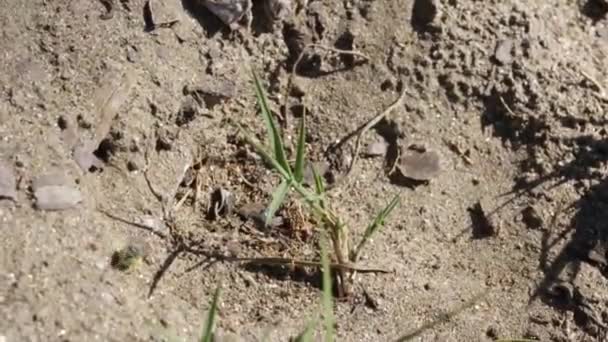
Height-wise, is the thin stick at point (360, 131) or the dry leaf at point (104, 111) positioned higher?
the thin stick at point (360, 131)

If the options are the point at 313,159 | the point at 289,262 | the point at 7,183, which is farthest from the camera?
the point at 313,159

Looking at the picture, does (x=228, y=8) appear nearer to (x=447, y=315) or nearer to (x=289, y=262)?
(x=289, y=262)

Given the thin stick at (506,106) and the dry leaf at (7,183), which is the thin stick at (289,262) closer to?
the dry leaf at (7,183)

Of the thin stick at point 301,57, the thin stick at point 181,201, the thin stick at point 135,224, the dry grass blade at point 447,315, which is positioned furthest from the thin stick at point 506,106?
the thin stick at point 135,224

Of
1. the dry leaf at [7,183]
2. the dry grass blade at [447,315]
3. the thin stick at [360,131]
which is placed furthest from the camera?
the thin stick at [360,131]

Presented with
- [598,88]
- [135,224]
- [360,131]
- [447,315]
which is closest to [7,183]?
[135,224]

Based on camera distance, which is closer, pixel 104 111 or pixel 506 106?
pixel 104 111

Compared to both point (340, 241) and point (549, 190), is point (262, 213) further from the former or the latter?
point (549, 190)

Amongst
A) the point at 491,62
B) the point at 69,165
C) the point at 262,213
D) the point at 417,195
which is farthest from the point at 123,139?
the point at 491,62

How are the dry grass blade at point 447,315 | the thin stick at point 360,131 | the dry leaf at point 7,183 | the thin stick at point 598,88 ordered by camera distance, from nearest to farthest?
the dry leaf at point 7,183 < the dry grass blade at point 447,315 < the thin stick at point 360,131 < the thin stick at point 598,88

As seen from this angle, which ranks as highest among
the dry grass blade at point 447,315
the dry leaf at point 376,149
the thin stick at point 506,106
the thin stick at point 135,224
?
the thin stick at point 506,106
